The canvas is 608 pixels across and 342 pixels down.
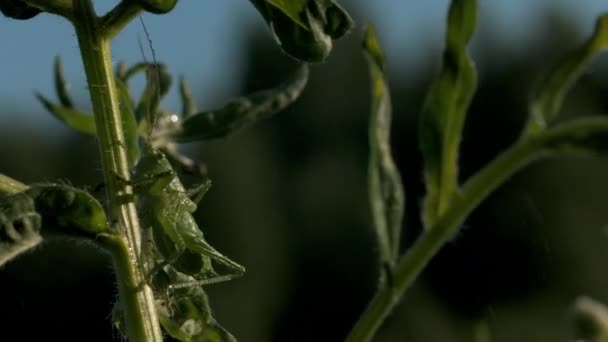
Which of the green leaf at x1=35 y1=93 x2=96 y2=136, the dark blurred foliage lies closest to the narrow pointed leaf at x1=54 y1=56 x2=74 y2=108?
the green leaf at x1=35 y1=93 x2=96 y2=136

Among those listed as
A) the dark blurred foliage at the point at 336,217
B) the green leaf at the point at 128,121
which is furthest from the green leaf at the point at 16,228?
the dark blurred foliage at the point at 336,217

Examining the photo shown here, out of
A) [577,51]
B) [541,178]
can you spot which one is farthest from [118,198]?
[541,178]

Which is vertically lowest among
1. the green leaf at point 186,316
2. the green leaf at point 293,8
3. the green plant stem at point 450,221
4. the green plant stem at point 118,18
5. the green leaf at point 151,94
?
the green plant stem at point 450,221

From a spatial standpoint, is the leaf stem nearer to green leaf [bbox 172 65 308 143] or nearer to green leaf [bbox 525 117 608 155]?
green leaf [bbox 525 117 608 155]

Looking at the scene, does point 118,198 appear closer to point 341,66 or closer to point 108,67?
point 108,67

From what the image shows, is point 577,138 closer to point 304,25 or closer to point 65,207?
point 304,25

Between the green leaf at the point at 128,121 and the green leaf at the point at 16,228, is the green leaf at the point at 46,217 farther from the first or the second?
the green leaf at the point at 128,121
